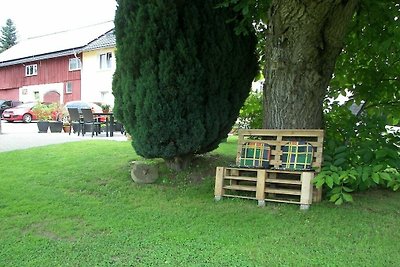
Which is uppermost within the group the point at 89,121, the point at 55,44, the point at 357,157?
the point at 55,44

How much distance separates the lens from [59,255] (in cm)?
357

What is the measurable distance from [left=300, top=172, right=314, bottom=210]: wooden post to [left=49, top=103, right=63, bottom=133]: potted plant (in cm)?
1380

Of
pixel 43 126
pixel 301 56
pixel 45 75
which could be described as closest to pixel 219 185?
pixel 301 56

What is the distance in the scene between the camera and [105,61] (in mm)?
29547

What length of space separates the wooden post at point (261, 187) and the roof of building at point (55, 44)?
27972 millimetres

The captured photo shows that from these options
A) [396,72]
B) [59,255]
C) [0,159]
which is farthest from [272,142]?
[0,159]

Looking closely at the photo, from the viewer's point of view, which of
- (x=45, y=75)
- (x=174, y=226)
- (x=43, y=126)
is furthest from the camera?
(x=45, y=75)

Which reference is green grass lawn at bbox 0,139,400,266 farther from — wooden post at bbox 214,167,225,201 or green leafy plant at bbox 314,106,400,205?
green leafy plant at bbox 314,106,400,205

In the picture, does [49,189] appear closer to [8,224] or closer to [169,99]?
[8,224]

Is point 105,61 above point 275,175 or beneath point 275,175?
above

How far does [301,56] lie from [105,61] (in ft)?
85.4

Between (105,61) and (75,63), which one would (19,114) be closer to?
(105,61)

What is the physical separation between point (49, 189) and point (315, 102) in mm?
3708

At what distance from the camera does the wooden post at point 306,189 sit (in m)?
4.58
